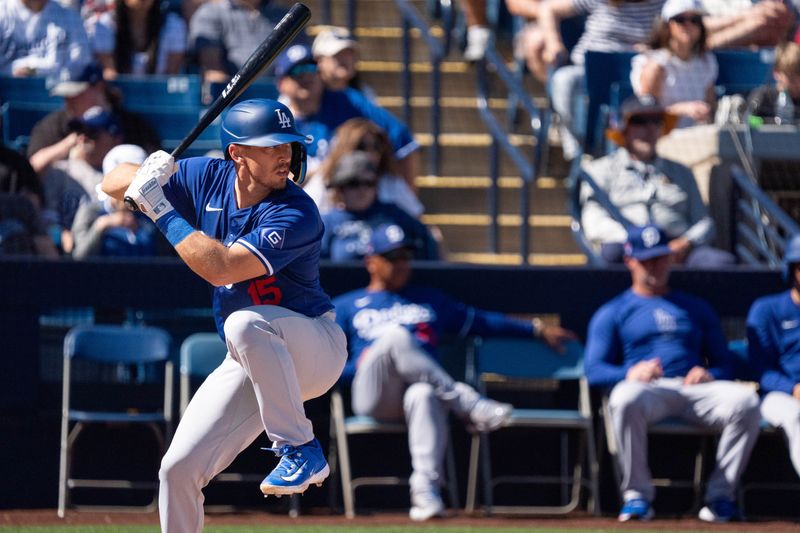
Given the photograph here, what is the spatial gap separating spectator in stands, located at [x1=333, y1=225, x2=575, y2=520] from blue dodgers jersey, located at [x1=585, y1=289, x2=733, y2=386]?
256 mm

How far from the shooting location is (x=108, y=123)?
27.1ft

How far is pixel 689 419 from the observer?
24.4 ft

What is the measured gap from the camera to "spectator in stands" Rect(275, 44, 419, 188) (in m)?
8.30

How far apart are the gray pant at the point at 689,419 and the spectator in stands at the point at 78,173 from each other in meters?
3.27

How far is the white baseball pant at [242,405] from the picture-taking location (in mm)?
4547

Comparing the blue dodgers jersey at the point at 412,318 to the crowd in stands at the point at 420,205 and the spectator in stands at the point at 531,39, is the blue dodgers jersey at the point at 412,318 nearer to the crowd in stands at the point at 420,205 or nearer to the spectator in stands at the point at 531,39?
the crowd in stands at the point at 420,205

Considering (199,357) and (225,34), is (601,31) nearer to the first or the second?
(225,34)

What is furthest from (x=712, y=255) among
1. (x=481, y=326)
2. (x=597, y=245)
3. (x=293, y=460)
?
(x=293, y=460)

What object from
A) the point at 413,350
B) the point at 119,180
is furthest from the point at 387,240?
the point at 119,180

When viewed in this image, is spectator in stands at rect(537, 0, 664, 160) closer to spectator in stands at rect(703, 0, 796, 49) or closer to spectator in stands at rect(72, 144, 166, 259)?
spectator in stands at rect(703, 0, 796, 49)

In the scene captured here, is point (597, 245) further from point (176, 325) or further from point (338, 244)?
point (176, 325)

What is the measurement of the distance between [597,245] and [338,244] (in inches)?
70.3

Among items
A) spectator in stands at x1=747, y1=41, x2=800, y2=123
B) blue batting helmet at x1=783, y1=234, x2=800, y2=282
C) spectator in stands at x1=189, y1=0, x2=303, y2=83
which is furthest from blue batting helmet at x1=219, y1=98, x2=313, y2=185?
spectator in stands at x1=747, y1=41, x2=800, y2=123

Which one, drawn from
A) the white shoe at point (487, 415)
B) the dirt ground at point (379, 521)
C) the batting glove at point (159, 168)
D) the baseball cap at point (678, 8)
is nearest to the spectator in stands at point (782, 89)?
the baseball cap at point (678, 8)
